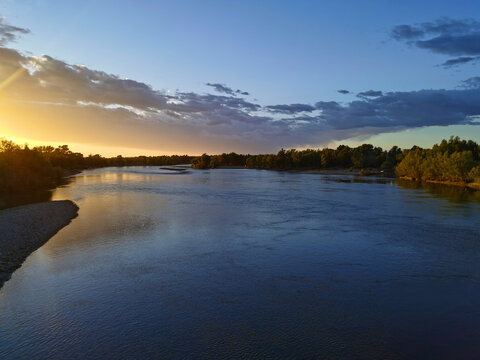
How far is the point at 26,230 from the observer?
25.5 m

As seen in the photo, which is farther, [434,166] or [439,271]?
[434,166]

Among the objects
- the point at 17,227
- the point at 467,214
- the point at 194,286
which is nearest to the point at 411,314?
the point at 194,286

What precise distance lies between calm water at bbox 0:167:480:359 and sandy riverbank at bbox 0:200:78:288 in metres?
0.81

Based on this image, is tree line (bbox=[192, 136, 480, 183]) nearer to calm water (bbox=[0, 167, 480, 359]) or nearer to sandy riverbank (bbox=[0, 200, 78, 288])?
calm water (bbox=[0, 167, 480, 359])

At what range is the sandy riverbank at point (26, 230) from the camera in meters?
18.8

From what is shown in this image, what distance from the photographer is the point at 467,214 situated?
1495 inches

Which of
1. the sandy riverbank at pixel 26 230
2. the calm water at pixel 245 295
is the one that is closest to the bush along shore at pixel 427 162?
the calm water at pixel 245 295

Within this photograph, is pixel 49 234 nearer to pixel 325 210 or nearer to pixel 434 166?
pixel 325 210

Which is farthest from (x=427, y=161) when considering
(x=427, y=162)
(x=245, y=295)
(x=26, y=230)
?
(x=26, y=230)

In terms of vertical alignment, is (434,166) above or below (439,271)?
above

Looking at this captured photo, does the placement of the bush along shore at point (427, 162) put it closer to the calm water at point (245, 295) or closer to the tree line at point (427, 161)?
the tree line at point (427, 161)

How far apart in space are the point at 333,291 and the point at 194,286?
682 centimetres

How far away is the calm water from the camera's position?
10992mm

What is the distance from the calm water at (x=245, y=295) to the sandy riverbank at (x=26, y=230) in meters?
0.81
